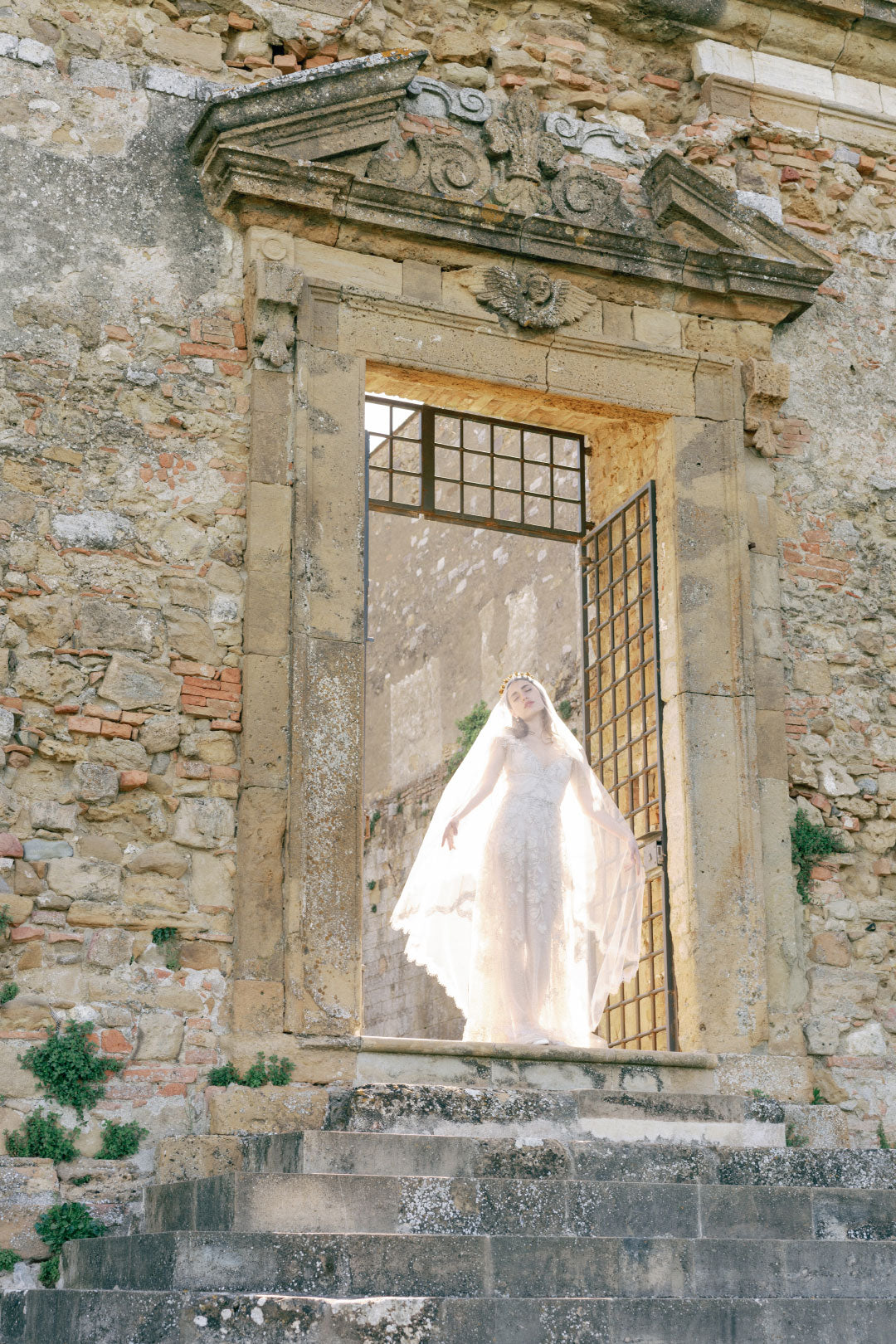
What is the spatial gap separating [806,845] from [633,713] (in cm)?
113

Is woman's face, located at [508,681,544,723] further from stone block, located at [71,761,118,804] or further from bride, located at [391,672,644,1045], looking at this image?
stone block, located at [71,761,118,804]

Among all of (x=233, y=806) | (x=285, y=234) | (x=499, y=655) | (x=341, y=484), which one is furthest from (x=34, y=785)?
(x=499, y=655)

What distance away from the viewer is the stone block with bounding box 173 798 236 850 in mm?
6676

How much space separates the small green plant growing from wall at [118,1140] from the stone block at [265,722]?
134 cm

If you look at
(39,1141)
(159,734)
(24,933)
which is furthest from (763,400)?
(39,1141)

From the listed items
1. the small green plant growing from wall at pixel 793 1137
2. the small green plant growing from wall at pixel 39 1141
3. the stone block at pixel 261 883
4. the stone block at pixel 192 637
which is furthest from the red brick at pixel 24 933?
the small green plant growing from wall at pixel 793 1137

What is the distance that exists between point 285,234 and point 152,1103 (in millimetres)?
3572

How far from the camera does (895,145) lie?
891 centimetres

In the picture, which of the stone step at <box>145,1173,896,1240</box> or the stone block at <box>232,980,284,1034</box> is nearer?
the stone step at <box>145,1173,896,1240</box>

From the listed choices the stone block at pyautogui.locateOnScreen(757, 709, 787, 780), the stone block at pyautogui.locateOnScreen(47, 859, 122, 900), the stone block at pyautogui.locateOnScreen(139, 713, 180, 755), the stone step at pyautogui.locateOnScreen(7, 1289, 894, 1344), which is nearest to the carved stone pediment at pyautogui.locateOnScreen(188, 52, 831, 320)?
the stone block at pyautogui.locateOnScreen(757, 709, 787, 780)

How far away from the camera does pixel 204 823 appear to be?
6.71 meters

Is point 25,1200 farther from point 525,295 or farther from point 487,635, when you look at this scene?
point 487,635

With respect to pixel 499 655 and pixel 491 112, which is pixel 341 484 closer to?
Answer: pixel 491 112

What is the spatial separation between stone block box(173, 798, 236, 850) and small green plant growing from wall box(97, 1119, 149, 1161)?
105 cm
